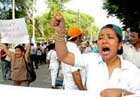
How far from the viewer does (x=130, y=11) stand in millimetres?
34562

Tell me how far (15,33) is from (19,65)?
0.60 metres

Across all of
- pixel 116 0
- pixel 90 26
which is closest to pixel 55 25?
pixel 116 0

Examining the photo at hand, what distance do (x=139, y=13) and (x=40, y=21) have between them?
46.7m

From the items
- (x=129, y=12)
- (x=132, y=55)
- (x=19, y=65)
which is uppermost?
(x=129, y=12)

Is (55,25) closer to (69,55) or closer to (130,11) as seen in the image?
(69,55)

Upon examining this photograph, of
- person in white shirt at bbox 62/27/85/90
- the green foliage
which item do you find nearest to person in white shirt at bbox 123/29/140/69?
person in white shirt at bbox 62/27/85/90

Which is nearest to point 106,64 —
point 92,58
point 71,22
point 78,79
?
point 92,58

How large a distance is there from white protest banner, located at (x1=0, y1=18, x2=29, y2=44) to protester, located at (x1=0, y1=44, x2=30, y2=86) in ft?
0.72

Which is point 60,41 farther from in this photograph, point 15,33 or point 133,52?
point 15,33

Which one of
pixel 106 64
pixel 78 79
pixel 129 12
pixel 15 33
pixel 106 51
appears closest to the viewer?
pixel 106 51

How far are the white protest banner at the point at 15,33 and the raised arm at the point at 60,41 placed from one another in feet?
17.0

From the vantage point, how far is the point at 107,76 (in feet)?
10.5

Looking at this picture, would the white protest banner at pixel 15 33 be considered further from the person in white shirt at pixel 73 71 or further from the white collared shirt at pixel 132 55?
the person in white shirt at pixel 73 71

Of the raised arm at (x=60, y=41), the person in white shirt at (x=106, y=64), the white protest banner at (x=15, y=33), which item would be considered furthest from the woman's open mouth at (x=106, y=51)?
the white protest banner at (x=15, y=33)
